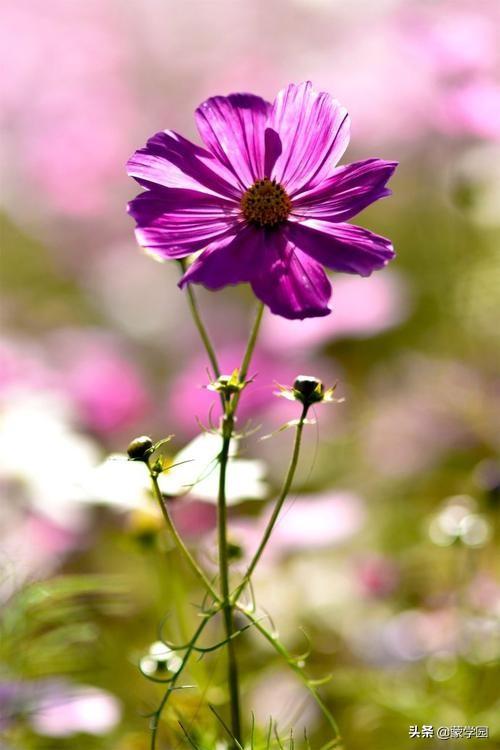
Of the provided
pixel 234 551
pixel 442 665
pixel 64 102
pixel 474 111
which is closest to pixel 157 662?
pixel 234 551

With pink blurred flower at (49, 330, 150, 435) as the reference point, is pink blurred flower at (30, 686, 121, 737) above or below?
below

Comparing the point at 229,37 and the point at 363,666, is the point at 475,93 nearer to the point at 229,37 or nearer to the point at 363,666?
the point at 363,666

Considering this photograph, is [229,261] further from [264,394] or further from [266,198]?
[264,394]

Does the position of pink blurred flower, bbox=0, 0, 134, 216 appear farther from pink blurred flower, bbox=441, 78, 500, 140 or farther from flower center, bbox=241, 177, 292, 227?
flower center, bbox=241, 177, 292, 227

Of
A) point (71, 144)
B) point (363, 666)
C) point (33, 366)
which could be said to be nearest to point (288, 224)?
point (363, 666)

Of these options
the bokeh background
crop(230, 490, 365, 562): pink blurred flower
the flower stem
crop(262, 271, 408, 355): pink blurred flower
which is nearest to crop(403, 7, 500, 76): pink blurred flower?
the bokeh background

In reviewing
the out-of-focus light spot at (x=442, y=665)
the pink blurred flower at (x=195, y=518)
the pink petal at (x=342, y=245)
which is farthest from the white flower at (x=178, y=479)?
the pink blurred flower at (x=195, y=518)

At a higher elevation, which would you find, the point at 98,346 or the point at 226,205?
the point at 98,346
